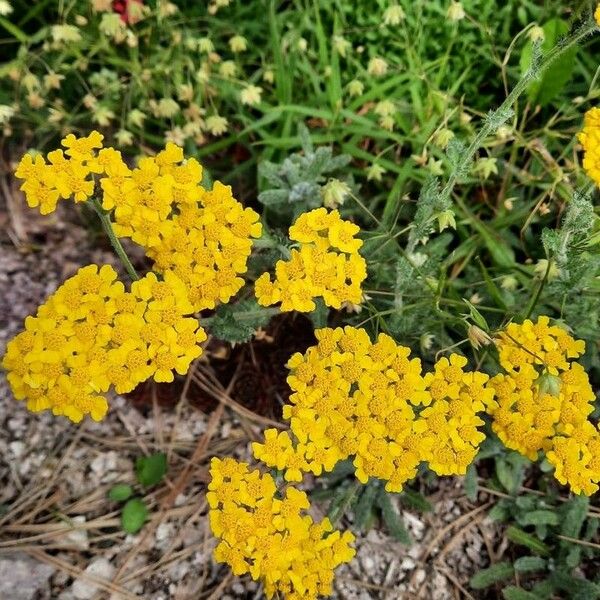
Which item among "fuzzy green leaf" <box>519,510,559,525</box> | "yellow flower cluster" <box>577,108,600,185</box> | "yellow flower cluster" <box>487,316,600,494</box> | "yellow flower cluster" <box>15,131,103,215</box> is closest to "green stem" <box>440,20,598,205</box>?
"yellow flower cluster" <box>577,108,600,185</box>

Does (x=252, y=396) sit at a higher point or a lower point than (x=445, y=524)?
higher

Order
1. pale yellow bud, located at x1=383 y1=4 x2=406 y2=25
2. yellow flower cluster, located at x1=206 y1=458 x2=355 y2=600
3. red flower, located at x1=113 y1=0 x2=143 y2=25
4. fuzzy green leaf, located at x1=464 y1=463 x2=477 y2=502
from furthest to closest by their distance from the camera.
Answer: red flower, located at x1=113 y1=0 x2=143 y2=25
pale yellow bud, located at x1=383 y1=4 x2=406 y2=25
fuzzy green leaf, located at x1=464 y1=463 x2=477 y2=502
yellow flower cluster, located at x1=206 y1=458 x2=355 y2=600

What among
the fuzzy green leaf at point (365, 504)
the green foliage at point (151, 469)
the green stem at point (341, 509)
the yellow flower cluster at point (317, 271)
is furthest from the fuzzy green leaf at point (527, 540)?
the green foliage at point (151, 469)

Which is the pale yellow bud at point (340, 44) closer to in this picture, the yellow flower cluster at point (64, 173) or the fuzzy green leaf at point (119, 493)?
the yellow flower cluster at point (64, 173)

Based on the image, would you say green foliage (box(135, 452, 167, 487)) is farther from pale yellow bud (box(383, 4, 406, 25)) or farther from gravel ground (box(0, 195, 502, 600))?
pale yellow bud (box(383, 4, 406, 25))

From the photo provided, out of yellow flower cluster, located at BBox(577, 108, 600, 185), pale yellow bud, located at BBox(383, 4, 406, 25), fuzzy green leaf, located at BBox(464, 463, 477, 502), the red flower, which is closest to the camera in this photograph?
yellow flower cluster, located at BBox(577, 108, 600, 185)

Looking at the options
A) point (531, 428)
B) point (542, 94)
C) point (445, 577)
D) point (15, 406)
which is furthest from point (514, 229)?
point (15, 406)

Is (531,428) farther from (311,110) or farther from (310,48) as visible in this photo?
(310,48)
